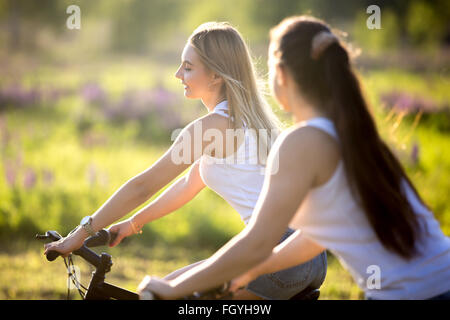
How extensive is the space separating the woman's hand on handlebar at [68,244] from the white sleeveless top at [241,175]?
623 millimetres

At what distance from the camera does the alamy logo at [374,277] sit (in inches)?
70.9

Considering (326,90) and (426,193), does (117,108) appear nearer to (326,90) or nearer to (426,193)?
(426,193)

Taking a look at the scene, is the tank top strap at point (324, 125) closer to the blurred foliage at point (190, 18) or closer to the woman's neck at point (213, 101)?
the woman's neck at point (213, 101)

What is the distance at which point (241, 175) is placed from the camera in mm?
2457

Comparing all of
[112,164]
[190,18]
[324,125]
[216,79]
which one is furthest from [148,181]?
[190,18]

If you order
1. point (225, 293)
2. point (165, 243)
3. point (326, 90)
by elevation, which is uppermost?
point (326, 90)

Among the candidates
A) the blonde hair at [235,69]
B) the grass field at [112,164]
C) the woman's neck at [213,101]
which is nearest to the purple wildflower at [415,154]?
the grass field at [112,164]

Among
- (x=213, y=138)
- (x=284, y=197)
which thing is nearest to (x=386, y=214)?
(x=284, y=197)

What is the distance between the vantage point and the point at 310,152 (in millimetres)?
1679

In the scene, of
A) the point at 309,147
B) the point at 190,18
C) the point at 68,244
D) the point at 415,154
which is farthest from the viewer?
the point at 190,18

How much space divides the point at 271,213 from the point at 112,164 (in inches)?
264

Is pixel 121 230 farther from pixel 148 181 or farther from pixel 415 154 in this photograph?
pixel 415 154

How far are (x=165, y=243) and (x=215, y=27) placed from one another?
404 centimetres
